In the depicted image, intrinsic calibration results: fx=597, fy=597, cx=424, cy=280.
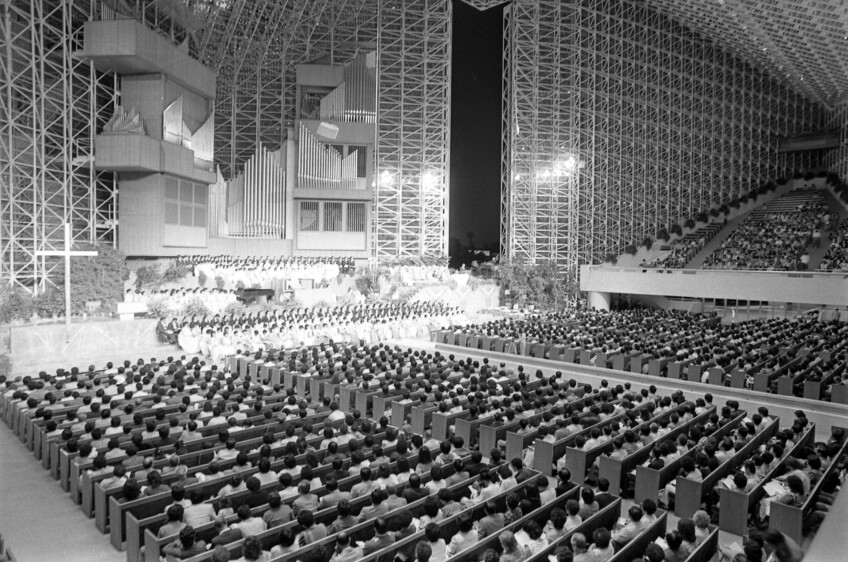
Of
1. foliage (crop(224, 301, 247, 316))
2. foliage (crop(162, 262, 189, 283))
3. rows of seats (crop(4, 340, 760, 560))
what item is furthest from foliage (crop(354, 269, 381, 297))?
rows of seats (crop(4, 340, 760, 560))

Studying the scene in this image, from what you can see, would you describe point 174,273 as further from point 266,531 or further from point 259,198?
point 266,531

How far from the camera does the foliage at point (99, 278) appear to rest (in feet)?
58.3

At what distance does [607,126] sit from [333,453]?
28.1 metres

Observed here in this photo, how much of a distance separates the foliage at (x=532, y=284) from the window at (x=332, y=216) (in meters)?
7.62

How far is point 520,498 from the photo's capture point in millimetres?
6246

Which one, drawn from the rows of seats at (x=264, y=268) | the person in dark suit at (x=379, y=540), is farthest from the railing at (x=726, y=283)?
the person in dark suit at (x=379, y=540)

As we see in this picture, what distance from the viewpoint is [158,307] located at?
1778cm

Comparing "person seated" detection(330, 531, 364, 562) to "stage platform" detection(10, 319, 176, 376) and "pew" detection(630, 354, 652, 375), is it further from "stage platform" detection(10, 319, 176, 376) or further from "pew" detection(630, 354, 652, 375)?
"stage platform" detection(10, 319, 176, 376)

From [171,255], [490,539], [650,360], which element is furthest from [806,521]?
[171,255]

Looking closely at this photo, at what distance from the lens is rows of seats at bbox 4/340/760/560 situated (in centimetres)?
542

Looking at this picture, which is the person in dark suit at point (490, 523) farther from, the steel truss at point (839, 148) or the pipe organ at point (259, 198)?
the steel truss at point (839, 148)

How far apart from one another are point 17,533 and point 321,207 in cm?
2116

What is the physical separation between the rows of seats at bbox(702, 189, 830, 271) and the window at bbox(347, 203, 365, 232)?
51.8ft

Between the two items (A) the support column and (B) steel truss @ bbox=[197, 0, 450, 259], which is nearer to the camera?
(A) the support column
